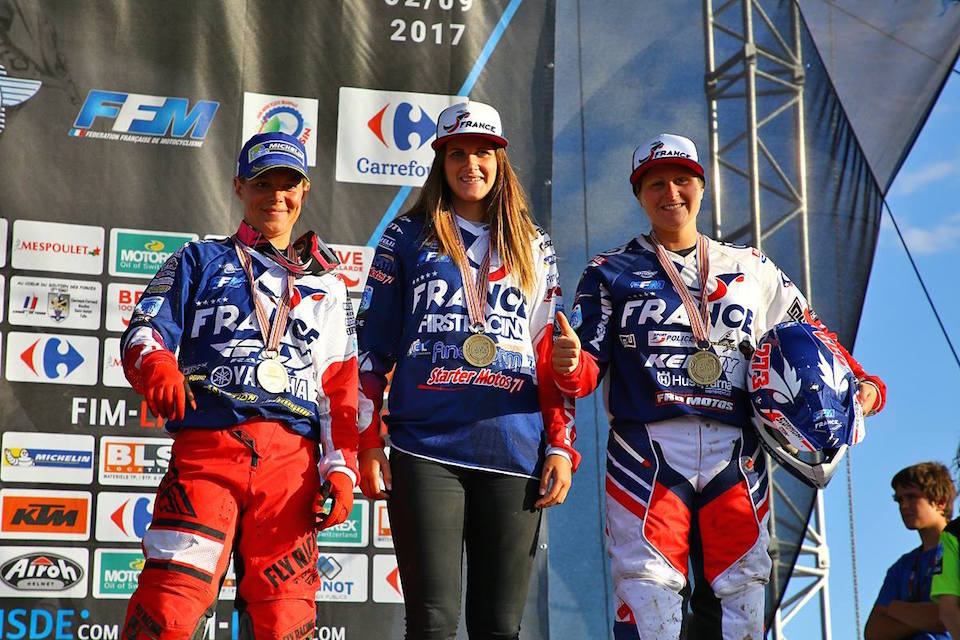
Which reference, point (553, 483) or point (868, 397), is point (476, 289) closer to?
point (553, 483)

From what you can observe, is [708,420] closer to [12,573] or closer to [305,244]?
[305,244]

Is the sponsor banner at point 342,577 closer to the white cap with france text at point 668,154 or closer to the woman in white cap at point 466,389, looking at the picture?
the woman in white cap at point 466,389

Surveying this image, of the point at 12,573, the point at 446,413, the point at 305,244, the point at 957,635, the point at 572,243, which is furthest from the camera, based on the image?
the point at 572,243

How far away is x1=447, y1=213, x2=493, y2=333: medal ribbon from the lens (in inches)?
98.3

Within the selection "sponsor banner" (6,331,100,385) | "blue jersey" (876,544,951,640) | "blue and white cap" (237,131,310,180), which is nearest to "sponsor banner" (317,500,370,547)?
"sponsor banner" (6,331,100,385)

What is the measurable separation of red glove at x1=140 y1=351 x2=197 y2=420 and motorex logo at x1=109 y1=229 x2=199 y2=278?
155 centimetres

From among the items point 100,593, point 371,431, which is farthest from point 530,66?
point 100,593

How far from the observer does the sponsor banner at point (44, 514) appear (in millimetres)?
3570

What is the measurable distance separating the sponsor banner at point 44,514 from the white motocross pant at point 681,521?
6.44 feet

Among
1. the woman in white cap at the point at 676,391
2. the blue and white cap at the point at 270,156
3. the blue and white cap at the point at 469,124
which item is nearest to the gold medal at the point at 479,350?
the woman in white cap at the point at 676,391

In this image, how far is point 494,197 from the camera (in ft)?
8.73

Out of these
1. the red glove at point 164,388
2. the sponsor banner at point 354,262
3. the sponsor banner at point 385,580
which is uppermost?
the sponsor banner at point 354,262

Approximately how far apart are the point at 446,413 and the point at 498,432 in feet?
0.41

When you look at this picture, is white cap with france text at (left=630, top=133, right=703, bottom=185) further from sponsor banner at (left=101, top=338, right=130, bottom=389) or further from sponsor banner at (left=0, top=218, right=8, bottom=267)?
sponsor banner at (left=0, top=218, right=8, bottom=267)
